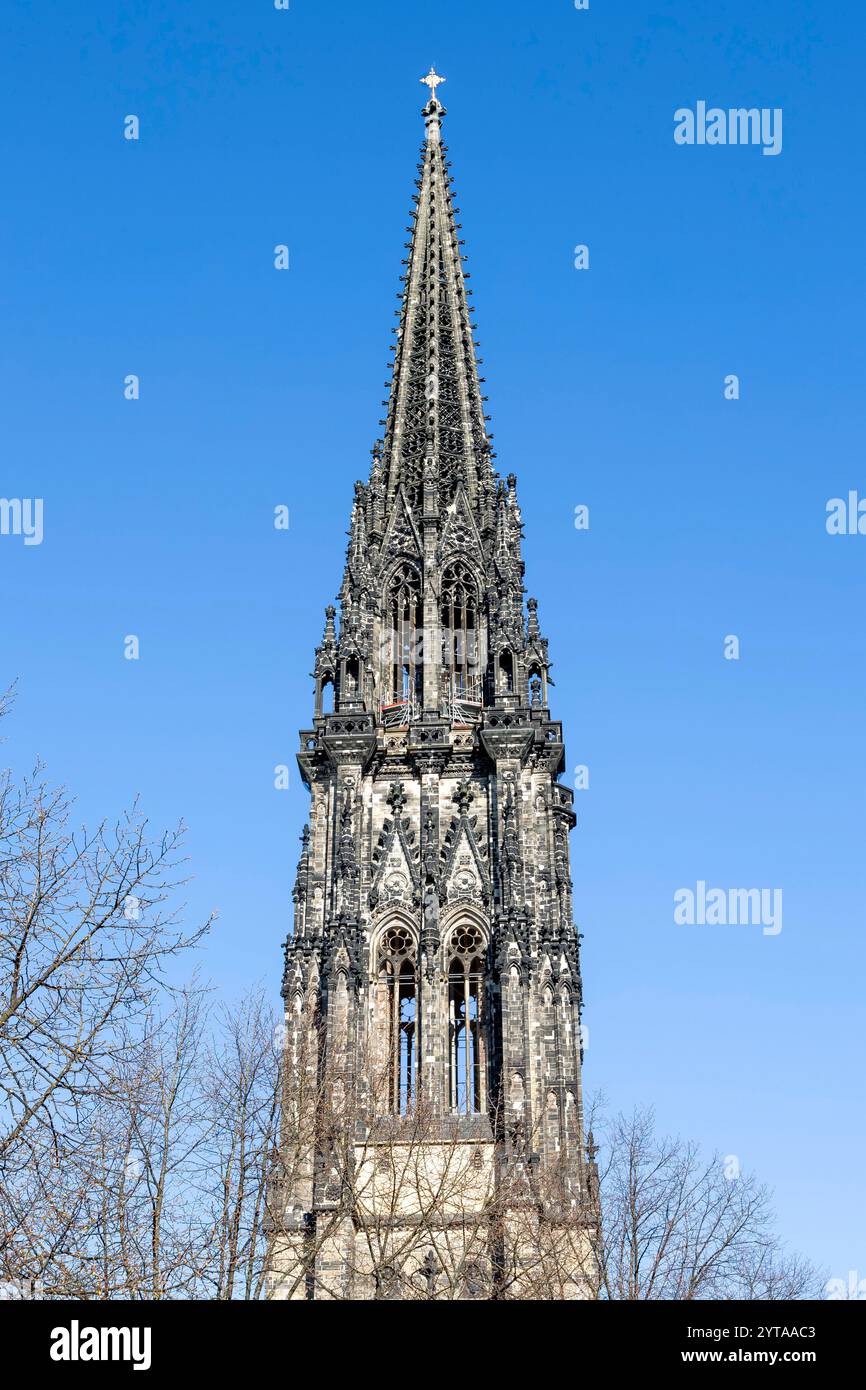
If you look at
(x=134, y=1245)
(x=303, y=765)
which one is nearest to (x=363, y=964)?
(x=303, y=765)

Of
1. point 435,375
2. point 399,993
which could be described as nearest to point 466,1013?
point 399,993

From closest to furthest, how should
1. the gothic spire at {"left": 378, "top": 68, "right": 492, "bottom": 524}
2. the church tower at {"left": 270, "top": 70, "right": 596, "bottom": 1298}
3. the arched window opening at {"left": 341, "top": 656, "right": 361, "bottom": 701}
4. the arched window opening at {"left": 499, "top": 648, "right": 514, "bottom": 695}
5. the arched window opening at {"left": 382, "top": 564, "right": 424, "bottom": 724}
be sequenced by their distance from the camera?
the church tower at {"left": 270, "top": 70, "right": 596, "bottom": 1298}
the arched window opening at {"left": 341, "top": 656, "right": 361, "bottom": 701}
the arched window opening at {"left": 499, "top": 648, "right": 514, "bottom": 695}
the arched window opening at {"left": 382, "top": 564, "right": 424, "bottom": 724}
the gothic spire at {"left": 378, "top": 68, "right": 492, "bottom": 524}

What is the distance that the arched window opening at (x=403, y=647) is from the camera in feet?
170

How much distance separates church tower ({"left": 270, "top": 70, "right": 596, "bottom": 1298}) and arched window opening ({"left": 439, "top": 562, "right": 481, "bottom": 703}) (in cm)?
7

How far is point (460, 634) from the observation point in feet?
176

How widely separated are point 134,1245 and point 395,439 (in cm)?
4182

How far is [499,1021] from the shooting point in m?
45.4

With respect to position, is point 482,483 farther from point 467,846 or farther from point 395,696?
point 467,846

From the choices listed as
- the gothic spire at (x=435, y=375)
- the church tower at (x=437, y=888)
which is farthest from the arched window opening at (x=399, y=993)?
the gothic spire at (x=435, y=375)

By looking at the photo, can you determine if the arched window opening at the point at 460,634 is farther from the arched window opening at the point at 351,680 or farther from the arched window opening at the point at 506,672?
the arched window opening at the point at 351,680

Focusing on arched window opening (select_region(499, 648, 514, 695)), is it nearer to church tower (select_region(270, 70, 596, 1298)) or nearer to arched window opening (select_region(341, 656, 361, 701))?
church tower (select_region(270, 70, 596, 1298))

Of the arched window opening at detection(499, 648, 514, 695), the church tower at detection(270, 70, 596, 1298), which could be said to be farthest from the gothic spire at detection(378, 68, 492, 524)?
the arched window opening at detection(499, 648, 514, 695)

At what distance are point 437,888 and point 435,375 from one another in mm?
20402

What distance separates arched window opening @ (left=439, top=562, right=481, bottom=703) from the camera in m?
52.3
